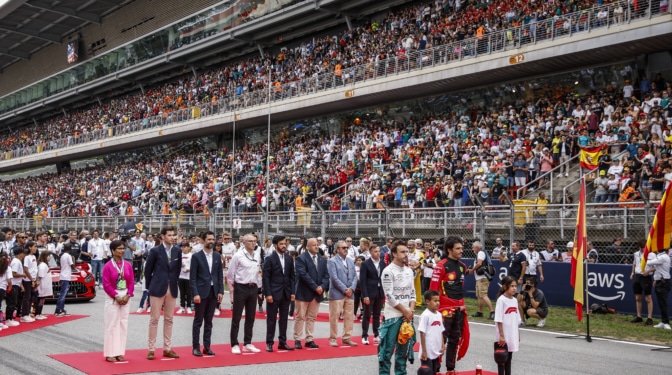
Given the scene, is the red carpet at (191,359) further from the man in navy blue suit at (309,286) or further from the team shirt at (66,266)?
the team shirt at (66,266)

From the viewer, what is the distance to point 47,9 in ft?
193

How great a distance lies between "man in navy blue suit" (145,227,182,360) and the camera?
10.1 meters

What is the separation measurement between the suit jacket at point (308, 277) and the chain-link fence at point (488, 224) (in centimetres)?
680

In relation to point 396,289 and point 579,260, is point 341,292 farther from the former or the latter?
point 579,260

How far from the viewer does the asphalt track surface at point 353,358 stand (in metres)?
9.22

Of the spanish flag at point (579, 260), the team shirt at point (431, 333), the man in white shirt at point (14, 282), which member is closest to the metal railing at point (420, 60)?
the spanish flag at point (579, 260)

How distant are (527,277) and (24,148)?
60758mm

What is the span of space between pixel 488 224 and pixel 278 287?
27.4ft

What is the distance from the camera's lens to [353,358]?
10297 mm

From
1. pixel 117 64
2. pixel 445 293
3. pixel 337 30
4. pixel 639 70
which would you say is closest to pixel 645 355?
pixel 445 293

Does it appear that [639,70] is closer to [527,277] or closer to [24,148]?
[527,277]

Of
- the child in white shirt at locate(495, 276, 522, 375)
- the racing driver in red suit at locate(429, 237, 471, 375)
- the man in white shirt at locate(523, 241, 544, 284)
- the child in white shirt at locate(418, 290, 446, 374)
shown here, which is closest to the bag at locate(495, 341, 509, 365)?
the child in white shirt at locate(495, 276, 522, 375)

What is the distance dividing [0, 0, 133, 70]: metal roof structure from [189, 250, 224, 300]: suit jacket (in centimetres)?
5314

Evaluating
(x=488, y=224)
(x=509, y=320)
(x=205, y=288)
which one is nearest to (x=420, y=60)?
(x=488, y=224)
